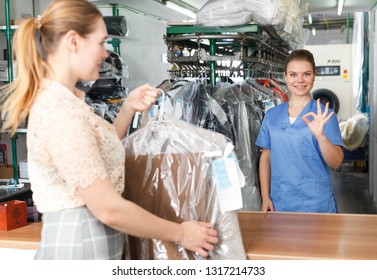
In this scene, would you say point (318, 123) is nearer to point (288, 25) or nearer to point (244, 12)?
point (244, 12)


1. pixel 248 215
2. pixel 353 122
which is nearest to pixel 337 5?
pixel 353 122

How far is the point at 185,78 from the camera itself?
3381 millimetres

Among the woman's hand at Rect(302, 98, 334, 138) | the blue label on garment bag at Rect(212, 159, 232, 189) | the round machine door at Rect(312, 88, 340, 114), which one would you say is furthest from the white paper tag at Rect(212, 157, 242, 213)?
the round machine door at Rect(312, 88, 340, 114)

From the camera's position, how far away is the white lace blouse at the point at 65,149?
1.16 metres

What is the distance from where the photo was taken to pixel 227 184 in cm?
140

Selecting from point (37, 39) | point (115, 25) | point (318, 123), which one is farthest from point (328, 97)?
point (37, 39)

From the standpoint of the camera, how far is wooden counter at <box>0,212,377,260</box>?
1511mm

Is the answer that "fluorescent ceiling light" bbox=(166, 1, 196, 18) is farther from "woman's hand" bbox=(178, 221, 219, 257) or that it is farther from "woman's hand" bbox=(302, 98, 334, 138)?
"woman's hand" bbox=(178, 221, 219, 257)

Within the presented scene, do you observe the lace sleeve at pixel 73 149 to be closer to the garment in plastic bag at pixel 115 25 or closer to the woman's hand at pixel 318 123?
the woman's hand at pixel 318 123

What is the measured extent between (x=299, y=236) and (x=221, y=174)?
0.47 m

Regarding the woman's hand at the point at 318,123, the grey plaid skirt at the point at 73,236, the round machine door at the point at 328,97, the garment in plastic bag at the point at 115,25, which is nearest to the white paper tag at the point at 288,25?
the woman's hand at the point at 318,123

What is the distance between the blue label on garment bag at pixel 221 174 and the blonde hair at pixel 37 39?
0.52 metres
